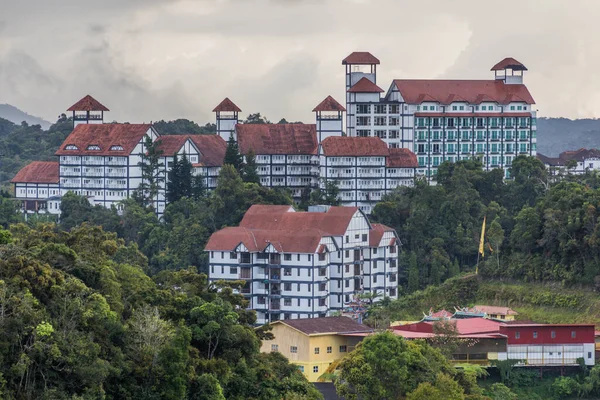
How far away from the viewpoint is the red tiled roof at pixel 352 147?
9325cm

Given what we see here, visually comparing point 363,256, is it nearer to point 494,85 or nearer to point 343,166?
point 343,166

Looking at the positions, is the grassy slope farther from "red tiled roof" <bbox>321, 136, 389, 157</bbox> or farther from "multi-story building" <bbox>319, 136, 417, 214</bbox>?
"red tiled roof" <bbox>321, 136, 389, 157</bbox>

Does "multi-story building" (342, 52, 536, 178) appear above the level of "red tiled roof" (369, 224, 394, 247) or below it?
above

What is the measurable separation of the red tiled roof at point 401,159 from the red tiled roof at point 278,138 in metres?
4.87

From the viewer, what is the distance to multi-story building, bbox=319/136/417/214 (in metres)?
93.5

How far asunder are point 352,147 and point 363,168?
4.65 feet

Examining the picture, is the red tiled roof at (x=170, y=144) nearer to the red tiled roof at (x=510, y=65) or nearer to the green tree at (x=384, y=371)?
the red tiled roof at (x=510, y=65)

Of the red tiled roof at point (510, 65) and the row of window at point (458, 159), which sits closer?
the row of window at point (458, 159)

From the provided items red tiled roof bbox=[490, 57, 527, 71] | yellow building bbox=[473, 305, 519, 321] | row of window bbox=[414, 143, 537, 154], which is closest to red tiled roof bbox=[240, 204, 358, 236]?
yellow building bbox=[473, 305, 519, 321]

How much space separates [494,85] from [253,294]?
28737 millimetres

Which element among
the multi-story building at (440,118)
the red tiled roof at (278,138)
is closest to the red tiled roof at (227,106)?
the red tiled roof at (278,138)

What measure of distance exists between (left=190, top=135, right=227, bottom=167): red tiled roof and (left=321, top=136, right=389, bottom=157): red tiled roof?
680 cm

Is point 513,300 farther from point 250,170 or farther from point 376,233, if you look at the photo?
point 250,170

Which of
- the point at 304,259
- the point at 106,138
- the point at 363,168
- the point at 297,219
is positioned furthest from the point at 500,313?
the point at 106,138
